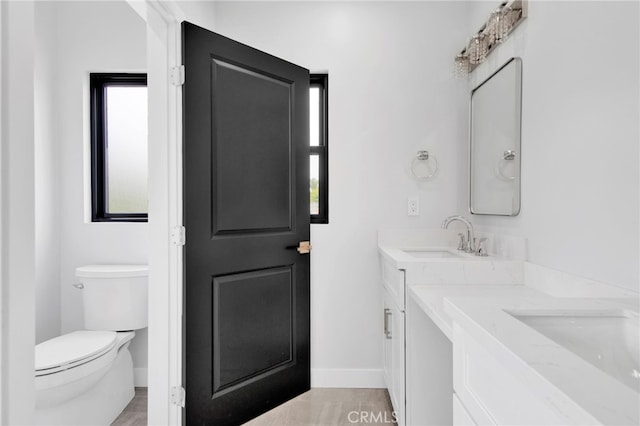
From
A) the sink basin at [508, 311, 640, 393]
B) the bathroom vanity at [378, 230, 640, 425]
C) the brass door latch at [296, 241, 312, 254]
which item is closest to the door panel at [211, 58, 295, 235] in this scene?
the brass door latch at [296, 241, 312, 254]

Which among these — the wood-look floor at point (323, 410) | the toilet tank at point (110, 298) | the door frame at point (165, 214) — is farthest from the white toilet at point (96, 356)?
the door frame at point (165, 214)

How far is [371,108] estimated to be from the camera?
102 inches

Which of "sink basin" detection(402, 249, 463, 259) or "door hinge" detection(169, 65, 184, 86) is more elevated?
"door hinge" detection(169, 65, 184, 86)

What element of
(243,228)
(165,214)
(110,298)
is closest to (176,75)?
(165,214)

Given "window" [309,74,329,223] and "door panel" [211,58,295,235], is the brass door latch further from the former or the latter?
"window" [309,74,329,223]

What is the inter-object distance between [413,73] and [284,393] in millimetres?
2044

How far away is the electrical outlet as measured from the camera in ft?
8.43

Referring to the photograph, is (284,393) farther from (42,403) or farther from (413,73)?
(413,73)

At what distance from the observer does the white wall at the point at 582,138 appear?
4.08 feet

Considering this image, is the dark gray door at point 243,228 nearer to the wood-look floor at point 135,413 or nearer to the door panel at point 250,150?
the door panel at point 250,150

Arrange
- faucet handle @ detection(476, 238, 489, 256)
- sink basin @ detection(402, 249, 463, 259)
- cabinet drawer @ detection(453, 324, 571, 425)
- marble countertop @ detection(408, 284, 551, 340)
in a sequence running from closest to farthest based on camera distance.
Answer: cabinet drawer @ detection(453, 324, 571, 425)
marble countertop @ detection(408, 284, 551, 340)
faucet handle @ detection(476, 238, 489, 256)
sink basin @ detection(402, 249, 463, 259)

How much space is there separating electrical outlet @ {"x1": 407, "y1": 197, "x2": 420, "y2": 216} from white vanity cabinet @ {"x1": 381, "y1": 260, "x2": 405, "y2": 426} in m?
0.38

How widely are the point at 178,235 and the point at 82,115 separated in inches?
49.6

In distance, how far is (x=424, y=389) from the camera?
6.00 feet
